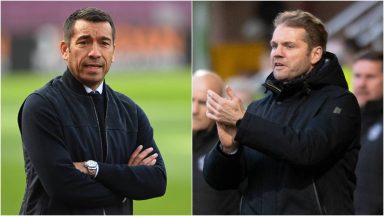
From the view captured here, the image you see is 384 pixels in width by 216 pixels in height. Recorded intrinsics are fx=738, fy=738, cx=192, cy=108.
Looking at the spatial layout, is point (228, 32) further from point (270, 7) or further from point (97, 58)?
point (97, 58)

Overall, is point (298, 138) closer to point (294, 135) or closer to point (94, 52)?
point (294, 135)

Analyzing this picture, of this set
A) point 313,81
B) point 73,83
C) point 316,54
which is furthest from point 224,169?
point 73,83

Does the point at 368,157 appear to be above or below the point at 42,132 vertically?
below

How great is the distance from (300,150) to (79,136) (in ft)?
2.89

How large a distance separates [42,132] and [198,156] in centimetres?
144

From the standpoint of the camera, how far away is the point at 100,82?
2973 millimetres

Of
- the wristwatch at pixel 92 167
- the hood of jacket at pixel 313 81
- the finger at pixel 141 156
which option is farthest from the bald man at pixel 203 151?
the wristwatch at pixel 92 167

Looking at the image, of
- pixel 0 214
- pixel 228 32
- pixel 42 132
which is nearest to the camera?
pixel 42 132

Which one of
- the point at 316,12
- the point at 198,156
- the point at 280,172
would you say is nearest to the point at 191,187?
the point at 198,156

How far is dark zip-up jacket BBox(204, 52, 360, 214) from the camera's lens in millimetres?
2984

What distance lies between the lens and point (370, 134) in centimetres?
469

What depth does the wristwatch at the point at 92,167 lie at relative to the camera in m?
2.90

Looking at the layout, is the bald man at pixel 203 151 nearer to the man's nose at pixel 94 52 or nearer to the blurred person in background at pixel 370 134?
the blurred person in background at pixel 370 134

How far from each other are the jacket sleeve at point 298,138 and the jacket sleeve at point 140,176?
37 centimetres
